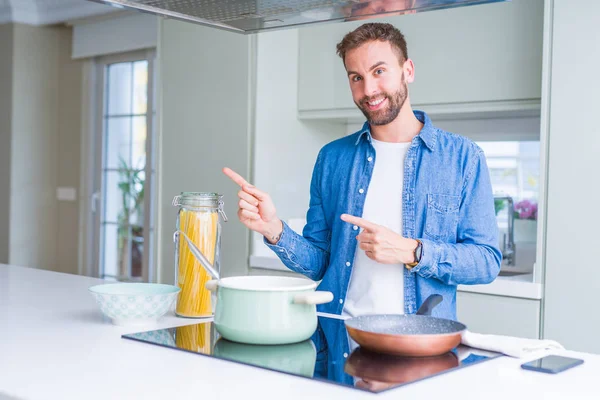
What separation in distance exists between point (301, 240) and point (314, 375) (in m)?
0.83

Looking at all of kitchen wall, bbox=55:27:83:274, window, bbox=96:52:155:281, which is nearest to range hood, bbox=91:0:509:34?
window, bbox=96:52:155:281

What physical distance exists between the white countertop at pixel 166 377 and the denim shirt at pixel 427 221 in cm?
49

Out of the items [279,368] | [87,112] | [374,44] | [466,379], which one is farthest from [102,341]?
[87,112]

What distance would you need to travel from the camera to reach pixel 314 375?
102 centimetres

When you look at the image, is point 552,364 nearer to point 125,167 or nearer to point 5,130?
point 125,167

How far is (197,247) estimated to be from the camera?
152 cm

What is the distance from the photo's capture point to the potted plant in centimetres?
309

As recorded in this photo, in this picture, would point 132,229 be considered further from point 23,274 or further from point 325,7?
point 325,7

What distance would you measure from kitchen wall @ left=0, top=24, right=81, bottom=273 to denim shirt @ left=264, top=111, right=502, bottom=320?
390cm

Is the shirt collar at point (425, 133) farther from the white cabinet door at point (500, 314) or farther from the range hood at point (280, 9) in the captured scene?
the white cabinet door at point (500, 314)

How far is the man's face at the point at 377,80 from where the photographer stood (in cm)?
180

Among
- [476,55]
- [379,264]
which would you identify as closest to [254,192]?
[379,264]

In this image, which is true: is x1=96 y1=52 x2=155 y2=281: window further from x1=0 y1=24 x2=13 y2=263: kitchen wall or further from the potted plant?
the potted plant

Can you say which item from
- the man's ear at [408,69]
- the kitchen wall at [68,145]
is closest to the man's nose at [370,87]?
the man's ear at [408,69]
